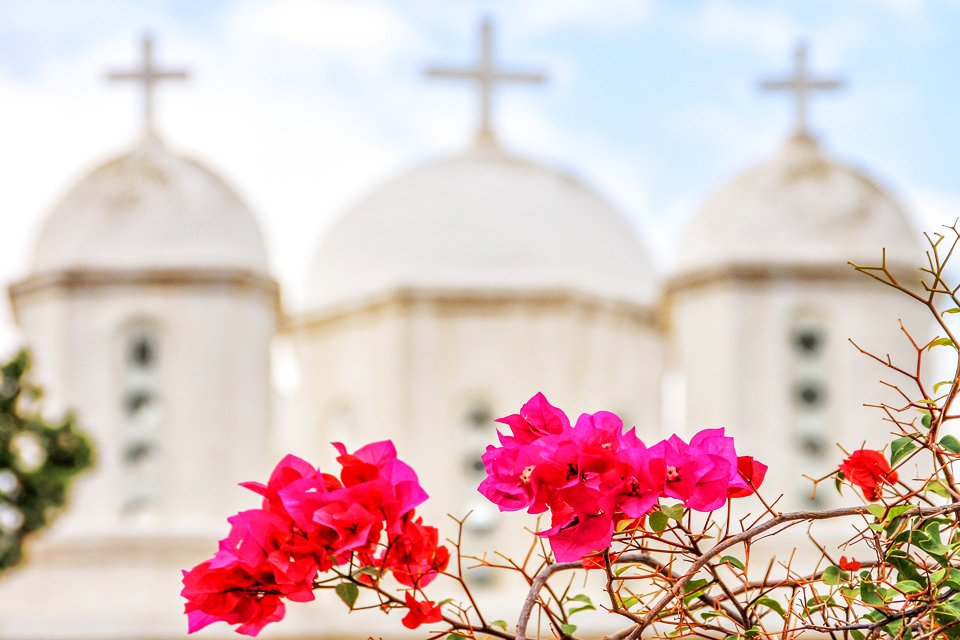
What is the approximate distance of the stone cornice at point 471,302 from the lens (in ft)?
57.9

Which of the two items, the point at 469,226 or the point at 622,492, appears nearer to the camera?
the point at 622,492

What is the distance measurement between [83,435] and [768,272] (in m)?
7.53

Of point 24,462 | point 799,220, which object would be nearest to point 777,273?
point 799,220

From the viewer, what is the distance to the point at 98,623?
14633 millimetres

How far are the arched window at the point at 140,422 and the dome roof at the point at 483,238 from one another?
232 cm

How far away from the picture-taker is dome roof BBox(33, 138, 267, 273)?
16984 millimetres

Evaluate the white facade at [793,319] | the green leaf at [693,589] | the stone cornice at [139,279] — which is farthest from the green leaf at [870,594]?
the stone cornice at [139,279]

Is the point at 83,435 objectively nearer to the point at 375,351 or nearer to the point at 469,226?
the point at 375,351

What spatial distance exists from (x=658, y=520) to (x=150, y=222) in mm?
15048

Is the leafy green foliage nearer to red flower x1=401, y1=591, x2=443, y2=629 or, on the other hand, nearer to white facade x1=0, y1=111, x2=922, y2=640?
white facade x1=0, y1=111, x2=922, y2=640

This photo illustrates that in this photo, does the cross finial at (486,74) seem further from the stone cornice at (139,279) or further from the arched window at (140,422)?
the arched window at (140,422)

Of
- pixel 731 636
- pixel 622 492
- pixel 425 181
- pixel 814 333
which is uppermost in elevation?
pixel 425 181

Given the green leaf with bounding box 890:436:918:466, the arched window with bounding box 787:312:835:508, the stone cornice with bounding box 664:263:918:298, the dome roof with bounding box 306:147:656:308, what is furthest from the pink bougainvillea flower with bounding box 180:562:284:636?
the dome roof with bounding box 306:147:656:308

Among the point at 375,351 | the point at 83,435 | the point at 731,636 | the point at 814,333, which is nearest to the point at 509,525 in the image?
the point at 375,351
